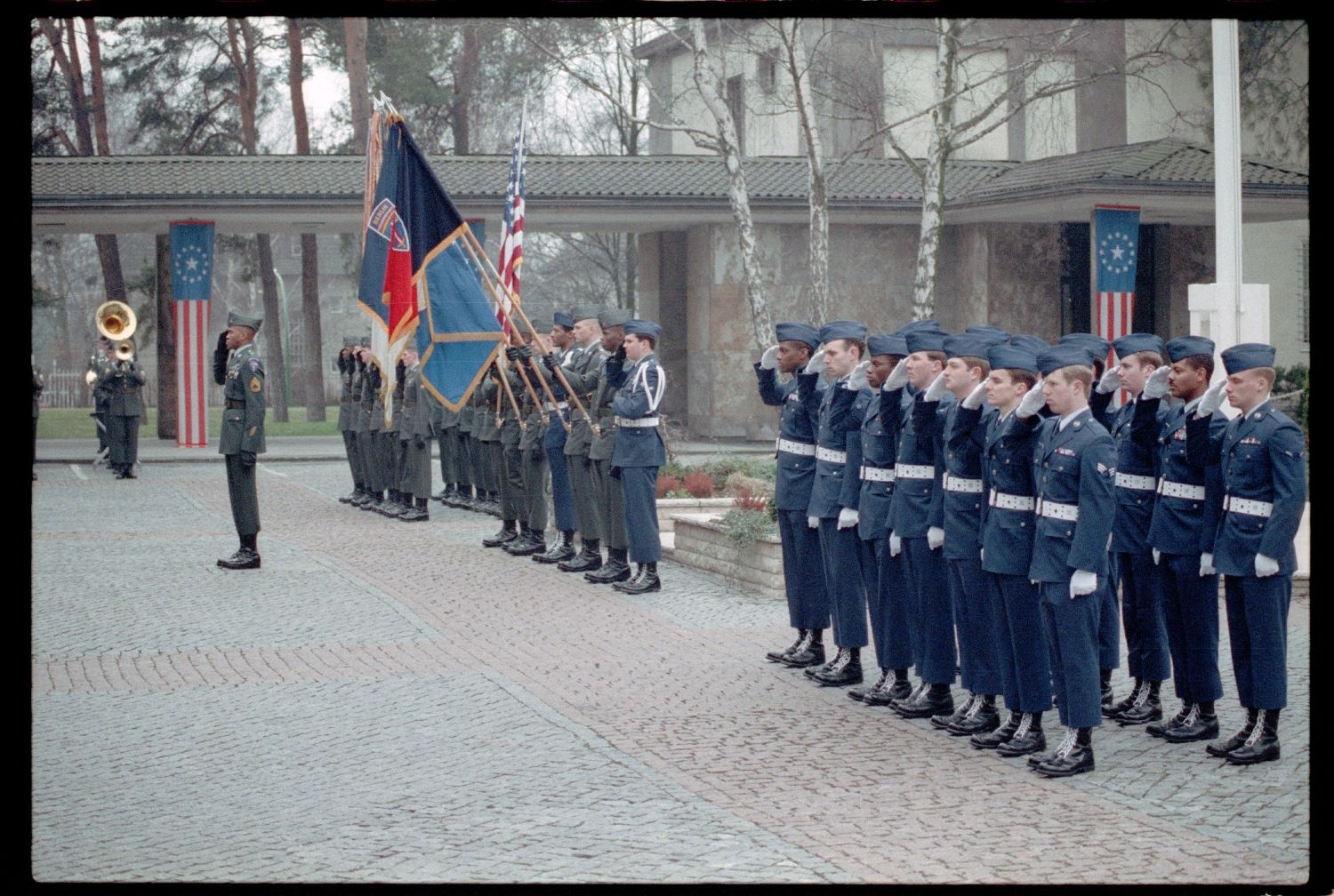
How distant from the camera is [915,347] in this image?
26.7 feet

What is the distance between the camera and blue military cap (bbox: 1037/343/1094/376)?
727cm

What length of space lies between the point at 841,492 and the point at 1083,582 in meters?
2.11

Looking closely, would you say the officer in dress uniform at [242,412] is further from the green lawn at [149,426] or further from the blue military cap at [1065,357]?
the green lawn at [149,426]

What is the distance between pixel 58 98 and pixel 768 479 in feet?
84.6

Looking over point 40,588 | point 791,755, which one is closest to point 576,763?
point 791,755

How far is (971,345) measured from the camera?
7816 millimetres

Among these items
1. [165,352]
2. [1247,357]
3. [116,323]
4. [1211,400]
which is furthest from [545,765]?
[165,352]

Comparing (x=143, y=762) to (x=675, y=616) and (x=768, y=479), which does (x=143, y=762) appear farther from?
(x=768, y=479)

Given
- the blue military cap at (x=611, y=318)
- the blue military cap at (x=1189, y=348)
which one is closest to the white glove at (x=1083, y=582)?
the blue military cap at (x=1189, y=348)

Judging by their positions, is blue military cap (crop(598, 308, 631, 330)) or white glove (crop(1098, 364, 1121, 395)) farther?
blue military cap (crop(598, 308, 631, 330))

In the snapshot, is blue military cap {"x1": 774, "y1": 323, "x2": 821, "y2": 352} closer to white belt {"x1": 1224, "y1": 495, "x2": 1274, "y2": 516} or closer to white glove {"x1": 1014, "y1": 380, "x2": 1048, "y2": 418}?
white glove {"x1": 1014, "y1": 380, "x2": 1048, "y2": 418}

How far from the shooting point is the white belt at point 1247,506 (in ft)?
24.2

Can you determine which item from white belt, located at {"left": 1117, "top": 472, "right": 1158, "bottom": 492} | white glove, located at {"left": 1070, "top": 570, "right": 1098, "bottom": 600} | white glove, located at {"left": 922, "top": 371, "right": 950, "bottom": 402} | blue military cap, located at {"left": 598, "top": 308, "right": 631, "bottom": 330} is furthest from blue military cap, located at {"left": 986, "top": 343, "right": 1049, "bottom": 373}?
blue military cap, located at {"left": 598, "top": 308, "right": 631, "bottom": 330}

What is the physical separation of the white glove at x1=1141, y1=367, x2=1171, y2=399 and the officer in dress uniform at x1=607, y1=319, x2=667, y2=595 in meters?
4.69
